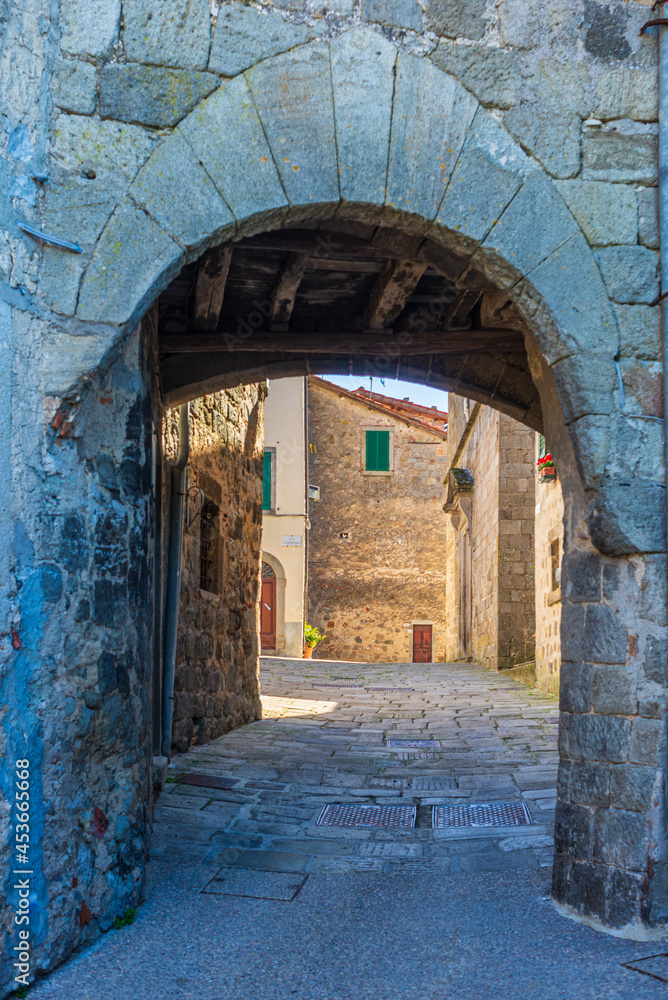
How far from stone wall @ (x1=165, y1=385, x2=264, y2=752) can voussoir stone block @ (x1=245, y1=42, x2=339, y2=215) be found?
2366mm

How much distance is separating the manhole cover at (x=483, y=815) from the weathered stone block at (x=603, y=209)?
2687 millimetres

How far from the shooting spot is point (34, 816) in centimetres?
263

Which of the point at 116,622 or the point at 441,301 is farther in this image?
the point at 441,301

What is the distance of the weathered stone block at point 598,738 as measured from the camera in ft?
9.96

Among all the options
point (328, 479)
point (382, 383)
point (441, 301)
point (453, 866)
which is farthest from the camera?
point (328, 479)

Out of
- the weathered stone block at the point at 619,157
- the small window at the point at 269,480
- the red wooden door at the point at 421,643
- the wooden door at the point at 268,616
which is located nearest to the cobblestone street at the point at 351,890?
the weathered stone block at the point at 619,157

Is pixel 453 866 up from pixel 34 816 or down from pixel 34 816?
down

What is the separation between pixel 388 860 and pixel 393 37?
3.37 meters

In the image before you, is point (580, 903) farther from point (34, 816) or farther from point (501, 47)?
point (501, 47)

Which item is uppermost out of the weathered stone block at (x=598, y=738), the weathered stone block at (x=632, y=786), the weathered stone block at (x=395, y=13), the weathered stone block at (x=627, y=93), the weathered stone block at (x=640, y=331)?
the weathered stone block at (x=395, y=13)

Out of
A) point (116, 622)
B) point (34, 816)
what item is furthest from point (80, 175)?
point (34, 816)

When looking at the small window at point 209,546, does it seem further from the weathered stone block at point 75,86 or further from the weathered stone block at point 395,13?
the weathered stone block at point 395,13

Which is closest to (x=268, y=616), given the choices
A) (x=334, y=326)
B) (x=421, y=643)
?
(x=421, y=643)

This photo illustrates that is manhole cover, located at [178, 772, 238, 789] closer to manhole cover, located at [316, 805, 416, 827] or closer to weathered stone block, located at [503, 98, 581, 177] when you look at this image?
manhole cover, located at [316, 805, 416, 827]
